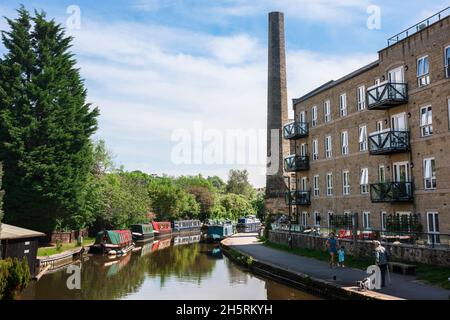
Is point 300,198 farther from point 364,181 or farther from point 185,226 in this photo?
point 185,226

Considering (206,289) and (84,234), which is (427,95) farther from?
(84,234)

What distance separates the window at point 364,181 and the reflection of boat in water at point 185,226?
4526cm

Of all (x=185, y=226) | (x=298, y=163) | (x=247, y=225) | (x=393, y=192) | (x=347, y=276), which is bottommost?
(x=347, y=276)

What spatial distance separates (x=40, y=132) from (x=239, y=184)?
310 feet

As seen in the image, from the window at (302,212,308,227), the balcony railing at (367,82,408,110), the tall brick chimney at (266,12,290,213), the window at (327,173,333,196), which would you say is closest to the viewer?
the balcony railing at (367,82,408,110)

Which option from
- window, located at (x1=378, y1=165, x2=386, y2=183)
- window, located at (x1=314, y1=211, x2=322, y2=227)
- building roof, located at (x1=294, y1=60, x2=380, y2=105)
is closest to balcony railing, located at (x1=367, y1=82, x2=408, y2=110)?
building roof, located at (x1=294, y1=60, x2=380, y2=105)

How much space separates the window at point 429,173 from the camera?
23.7 metres

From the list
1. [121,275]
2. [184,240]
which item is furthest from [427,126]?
[184,240]

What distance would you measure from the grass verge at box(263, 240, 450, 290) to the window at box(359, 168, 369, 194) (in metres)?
4.87

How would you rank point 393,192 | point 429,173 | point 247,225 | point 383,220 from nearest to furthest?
1. point 429,173
2. point 393,192
3. point 383,220
4. point 247,225

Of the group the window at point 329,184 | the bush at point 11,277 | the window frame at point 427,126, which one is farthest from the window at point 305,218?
the bush at point 11,277

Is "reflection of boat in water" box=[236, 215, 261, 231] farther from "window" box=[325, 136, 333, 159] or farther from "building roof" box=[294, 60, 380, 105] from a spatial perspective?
"window" box=[325, 136, 333, 159]

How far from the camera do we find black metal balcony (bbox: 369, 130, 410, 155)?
83.5 ft

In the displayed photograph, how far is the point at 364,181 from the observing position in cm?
2948
